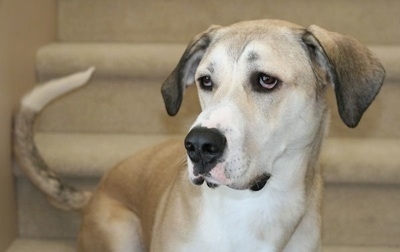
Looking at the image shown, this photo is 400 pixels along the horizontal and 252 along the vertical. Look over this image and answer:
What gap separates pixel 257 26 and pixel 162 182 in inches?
22.4

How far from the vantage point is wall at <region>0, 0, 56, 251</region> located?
248 centimetres

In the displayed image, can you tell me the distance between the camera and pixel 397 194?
102 inches

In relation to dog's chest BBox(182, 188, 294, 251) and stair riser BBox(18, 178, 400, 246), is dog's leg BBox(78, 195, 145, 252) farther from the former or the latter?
stair riser BBox(18, 178, 400, 246)

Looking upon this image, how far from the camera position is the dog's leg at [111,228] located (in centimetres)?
227

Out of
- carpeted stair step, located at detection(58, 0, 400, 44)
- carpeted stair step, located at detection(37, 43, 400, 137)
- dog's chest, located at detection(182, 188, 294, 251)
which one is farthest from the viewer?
carpeted stair step, located at detection(58, 0, 400, 44)

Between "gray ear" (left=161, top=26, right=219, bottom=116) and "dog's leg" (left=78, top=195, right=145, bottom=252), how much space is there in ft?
1.44

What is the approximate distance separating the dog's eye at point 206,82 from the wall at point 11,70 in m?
0.91

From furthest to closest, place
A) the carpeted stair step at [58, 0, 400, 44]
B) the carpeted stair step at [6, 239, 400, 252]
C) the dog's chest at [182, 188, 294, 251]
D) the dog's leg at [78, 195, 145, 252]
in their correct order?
the carpeted stair step at [58, 0, 400, 44], the carpeted stair step at [6, 239, 400, 252], the dog's leg at [78, 195, 145, 252], the dog's chest at [182, 188, 294, 251]

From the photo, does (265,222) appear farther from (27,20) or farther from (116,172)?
(27,20)

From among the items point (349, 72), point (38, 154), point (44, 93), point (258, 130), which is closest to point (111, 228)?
point (38, 154)

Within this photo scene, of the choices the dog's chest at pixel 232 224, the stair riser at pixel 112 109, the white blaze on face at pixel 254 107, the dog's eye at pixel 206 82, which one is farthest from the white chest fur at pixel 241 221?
the stair riser at pixel 112 109

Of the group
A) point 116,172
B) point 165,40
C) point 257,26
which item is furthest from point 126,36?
point 257,26

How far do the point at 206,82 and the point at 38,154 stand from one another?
89cm

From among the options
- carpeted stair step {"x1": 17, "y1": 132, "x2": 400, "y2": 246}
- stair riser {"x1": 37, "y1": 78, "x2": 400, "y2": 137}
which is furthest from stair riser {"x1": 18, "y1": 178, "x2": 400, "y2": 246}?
stair riser {"x1": 37, "y1": 78, "x2": 400, "y2": 137}
